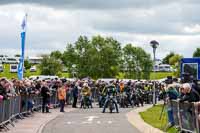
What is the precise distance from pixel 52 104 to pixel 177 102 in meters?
22.3

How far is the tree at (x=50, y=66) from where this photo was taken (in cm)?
12075

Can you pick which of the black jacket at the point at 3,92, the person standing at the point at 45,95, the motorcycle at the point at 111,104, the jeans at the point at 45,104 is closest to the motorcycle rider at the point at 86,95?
the motorcycle at the point at 111,104

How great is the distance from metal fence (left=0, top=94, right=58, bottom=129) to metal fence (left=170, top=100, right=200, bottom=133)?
20.8 feet

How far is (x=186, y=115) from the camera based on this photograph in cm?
2002

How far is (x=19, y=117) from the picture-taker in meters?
29.8

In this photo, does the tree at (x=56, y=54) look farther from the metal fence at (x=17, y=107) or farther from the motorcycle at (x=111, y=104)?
the metal fence at (x=17, y=107)

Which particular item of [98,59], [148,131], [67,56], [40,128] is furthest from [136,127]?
[67,56]

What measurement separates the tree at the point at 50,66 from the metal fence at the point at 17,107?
271 ft

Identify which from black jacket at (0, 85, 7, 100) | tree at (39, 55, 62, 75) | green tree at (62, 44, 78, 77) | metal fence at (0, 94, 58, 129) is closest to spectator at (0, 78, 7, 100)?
black jacket at (0, 85, 7, 100)

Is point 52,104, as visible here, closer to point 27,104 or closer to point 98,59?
point 27,104

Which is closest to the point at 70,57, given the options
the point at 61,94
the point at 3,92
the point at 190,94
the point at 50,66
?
the point at 50,66

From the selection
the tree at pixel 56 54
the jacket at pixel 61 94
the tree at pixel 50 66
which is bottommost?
the jacket at pixel 61 94

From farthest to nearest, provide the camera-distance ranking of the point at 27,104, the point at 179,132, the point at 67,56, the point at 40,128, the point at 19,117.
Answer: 1. the point at 67,56
2. the point at 27,104
3. the point at 19,117
4. the point at 40,128
5. the point at 179,132

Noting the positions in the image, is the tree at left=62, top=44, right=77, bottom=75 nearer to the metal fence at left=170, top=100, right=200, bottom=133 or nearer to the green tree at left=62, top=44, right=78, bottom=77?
the green tree at left=62, top=44, right=78, bottom=77
